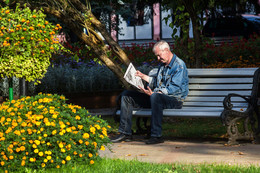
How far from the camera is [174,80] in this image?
250 inches

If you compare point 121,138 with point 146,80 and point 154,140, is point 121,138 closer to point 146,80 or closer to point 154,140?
point 154,140

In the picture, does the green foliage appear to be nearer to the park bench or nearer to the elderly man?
the elderly man

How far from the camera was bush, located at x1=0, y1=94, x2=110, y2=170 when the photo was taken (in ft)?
14.4

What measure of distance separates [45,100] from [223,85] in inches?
114

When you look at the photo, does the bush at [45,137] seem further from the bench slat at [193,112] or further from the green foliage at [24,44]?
the bench slat at [193,112]

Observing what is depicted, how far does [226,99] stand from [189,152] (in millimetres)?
894

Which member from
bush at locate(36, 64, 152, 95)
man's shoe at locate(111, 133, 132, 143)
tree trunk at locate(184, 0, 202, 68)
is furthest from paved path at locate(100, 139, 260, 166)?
bush at locate(36, 64, 152, 95)

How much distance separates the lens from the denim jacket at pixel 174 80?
6367mm

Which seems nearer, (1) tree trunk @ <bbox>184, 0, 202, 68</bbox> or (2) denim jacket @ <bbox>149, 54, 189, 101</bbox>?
(2) denim jacket @ <bbox>149, 54, 189, 101</bbox>

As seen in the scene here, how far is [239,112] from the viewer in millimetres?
5984

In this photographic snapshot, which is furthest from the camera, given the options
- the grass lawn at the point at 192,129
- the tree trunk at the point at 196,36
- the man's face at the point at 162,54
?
the tree trunk at the point at 196,36

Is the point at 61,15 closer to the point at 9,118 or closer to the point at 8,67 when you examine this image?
the point at 8,67

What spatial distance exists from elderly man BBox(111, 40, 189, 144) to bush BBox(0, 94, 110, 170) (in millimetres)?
1442

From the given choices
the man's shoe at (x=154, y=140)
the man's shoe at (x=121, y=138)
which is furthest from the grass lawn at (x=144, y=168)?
the man's shoe at (x=121, y=138)
